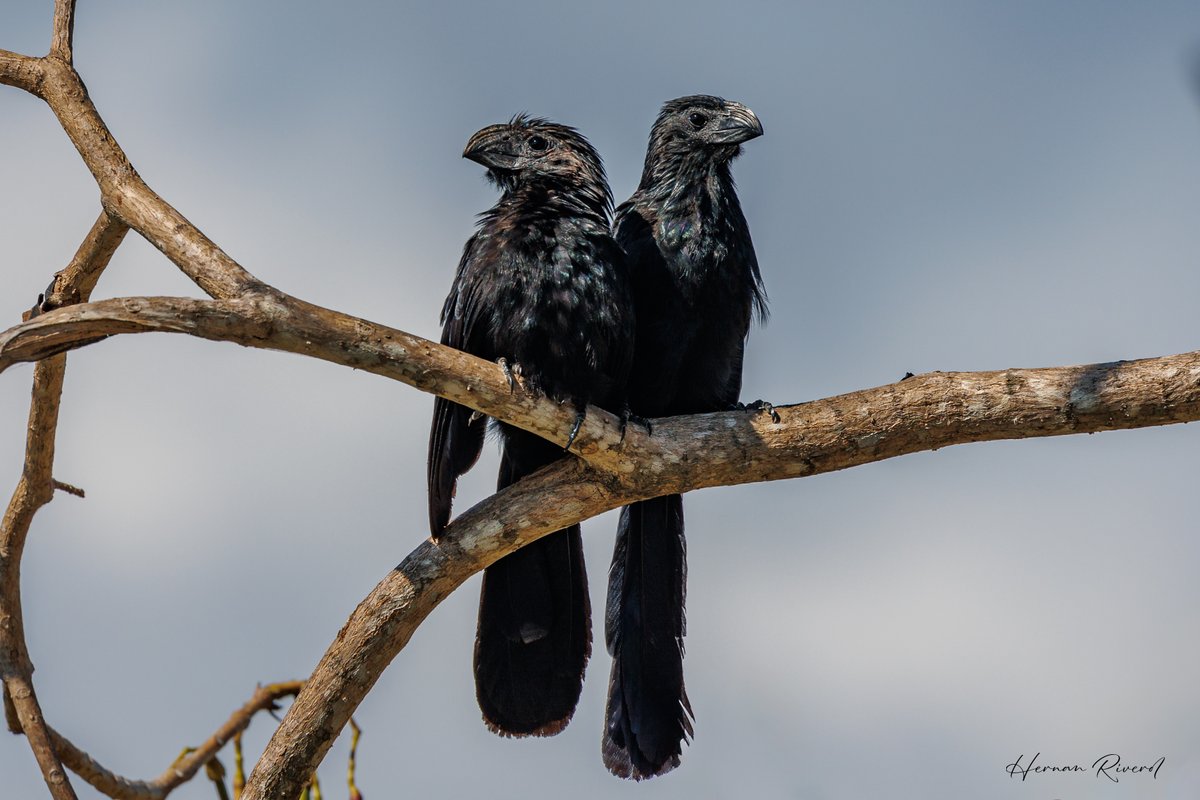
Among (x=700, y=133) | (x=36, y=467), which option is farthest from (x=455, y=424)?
(x=700, y=133)

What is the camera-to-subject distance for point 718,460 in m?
4.81

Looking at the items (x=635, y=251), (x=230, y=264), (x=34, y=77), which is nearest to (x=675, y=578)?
(x=635, y=251)

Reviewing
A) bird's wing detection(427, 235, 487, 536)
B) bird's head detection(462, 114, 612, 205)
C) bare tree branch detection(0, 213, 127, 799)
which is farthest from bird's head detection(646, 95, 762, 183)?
bare tree branch detection(0, 213, 127, 799)

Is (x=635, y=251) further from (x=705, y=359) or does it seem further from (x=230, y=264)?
(x=230, y=264)

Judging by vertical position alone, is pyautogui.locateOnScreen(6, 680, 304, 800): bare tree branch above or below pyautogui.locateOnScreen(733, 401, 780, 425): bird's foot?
below

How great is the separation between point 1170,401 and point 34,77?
4333 mm

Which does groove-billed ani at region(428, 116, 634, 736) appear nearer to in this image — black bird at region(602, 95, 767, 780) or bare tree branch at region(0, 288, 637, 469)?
bare tree branch at region(0, 288, 637, 469)

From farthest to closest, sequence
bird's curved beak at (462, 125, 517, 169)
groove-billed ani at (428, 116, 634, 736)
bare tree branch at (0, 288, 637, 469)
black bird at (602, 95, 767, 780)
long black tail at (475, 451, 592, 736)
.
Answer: bird's curved beak at (462, 125, 517, 169), black bird at (602, 95, 767, 780), long black tail at (475, 451, 592, 736), groove-billed ani at (428, 116, 634, 736), bare tree branch at (0, 288, 637, 469)

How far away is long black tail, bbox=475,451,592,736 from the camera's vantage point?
5.20 meters

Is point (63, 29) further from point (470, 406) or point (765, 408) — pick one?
point (765, 408)

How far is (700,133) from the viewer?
236 inches

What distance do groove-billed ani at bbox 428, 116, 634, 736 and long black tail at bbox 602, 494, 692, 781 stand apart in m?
0.39

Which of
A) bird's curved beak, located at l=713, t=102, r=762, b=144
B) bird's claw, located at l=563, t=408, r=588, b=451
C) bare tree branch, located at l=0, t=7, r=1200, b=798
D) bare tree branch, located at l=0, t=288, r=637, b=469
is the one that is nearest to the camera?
bare tree branch, located at l=0, t=288, r=637, b=469

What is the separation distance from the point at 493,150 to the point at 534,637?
2112 mm
